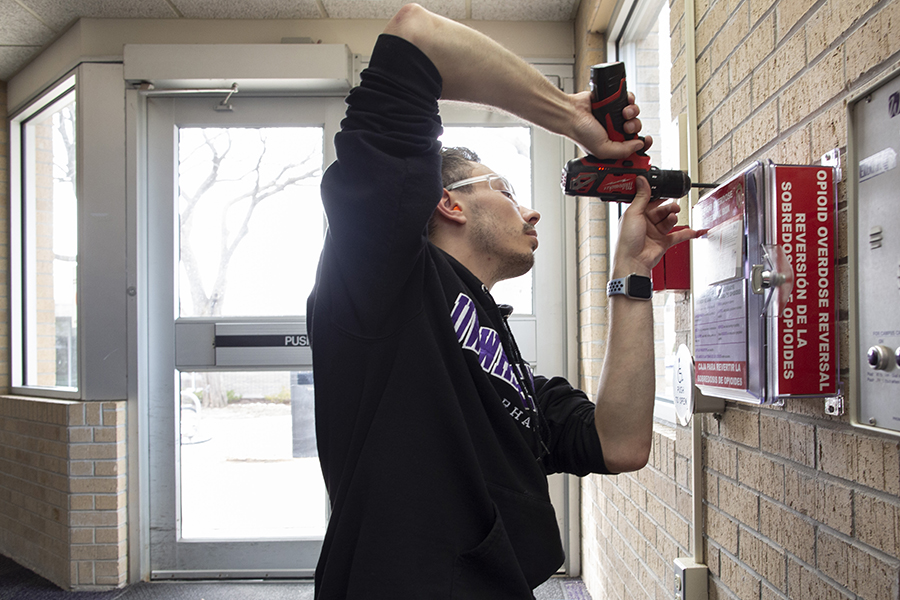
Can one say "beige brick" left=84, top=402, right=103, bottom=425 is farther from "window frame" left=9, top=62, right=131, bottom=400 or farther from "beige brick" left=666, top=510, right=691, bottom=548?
"beige brick" left=666, top=510, right=691, bottom=548

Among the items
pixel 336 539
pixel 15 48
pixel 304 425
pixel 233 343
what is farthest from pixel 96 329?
pixel 336 539

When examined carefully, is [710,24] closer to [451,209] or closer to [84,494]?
[451,209]

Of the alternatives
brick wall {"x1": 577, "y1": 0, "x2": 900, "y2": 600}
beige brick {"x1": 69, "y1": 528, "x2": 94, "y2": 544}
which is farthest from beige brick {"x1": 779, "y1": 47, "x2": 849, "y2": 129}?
beige brick {"x1": 69, "y1": 528, "x2": 94, "y2": 544}

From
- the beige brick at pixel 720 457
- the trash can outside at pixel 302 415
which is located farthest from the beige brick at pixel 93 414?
the beige brick at pixel 720 457

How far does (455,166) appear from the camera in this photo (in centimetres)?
137

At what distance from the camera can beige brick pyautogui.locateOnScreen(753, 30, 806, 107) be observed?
108 centimetres

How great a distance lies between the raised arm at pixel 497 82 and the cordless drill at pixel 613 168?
0.02 metres

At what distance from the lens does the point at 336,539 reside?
90cm

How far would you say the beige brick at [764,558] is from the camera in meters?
1.13

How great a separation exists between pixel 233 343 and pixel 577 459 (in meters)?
2.50

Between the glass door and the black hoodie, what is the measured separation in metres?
2.37

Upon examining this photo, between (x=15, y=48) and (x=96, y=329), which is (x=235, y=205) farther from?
(x=15, y=48)

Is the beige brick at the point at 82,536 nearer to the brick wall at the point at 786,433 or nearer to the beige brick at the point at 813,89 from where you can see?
→ the brick wall at the point at 786,433

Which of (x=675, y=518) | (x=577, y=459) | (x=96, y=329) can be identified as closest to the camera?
(x=577, y=459)
